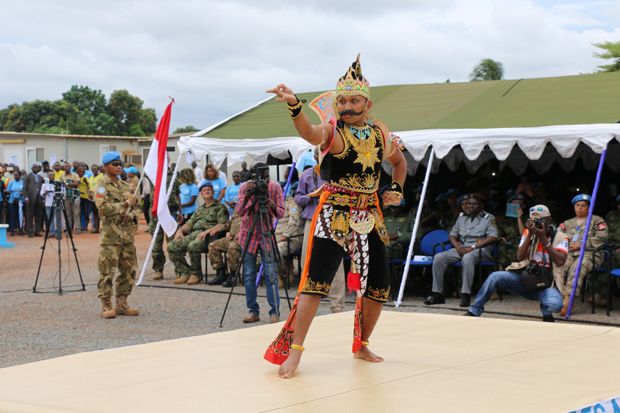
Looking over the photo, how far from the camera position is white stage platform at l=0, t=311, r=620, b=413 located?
4238 millimetres

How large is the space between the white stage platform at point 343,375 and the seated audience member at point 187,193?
649cm

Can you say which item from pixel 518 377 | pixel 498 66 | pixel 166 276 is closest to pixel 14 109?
pixel 498 66

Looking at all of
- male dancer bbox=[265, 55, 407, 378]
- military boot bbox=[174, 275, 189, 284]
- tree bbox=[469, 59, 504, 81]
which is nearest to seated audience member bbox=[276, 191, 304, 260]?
military boot bbox=[174, 275, 189, 284]

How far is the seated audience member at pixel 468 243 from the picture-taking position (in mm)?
10164

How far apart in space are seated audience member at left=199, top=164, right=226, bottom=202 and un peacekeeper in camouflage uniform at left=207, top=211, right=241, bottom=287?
0.75 meters

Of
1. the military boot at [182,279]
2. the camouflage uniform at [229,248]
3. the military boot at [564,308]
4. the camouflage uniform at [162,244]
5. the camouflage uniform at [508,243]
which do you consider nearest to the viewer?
the military boot at [564,308]

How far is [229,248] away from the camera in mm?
11188

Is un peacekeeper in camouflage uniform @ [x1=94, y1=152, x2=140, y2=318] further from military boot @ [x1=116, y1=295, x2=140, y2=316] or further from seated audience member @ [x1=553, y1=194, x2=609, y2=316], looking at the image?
seated audience member @ [x1=553, y1=194, x2=609, y2=316]

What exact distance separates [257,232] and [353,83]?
4023 millimetres

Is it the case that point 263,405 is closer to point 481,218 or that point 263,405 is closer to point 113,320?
point 113,320

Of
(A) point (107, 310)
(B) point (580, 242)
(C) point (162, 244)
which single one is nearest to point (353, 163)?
(A) point (107, 310)

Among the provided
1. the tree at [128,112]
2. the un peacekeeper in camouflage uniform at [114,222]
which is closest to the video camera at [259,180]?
the un peacekeeper in camouflage uniform at [114,222]

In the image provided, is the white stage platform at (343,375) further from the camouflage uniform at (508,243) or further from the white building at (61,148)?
the white building at (61,148)

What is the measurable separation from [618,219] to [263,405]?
681cm
